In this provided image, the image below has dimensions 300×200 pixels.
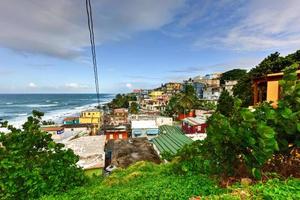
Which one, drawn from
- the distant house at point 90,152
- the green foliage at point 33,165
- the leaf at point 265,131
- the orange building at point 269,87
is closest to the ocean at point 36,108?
the distant house at point 90,152

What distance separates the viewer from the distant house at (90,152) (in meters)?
12.9

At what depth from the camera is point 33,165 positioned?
16.8 ft

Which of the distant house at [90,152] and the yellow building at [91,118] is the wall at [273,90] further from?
the yellow building at [91,118]

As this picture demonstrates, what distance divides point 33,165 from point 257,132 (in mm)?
4726

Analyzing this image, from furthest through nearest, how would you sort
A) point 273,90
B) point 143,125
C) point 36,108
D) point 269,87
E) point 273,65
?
point 36,108, point 143,125, point 273,65, point 269,87, point 273,90

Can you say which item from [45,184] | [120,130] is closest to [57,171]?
[45,184]

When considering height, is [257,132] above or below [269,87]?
below

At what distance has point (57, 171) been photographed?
5.21m

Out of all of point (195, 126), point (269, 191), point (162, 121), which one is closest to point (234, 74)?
point (162, 121)

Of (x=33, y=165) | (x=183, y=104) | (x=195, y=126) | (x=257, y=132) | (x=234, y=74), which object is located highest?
(x=234, y=74)

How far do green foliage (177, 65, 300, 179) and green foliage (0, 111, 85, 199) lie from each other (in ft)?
11.5

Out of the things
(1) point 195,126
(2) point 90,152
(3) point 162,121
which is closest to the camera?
(2) point 90,152

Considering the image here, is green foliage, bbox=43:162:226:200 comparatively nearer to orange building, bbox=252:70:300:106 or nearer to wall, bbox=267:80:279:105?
orange building, bbox=252:70:300:106

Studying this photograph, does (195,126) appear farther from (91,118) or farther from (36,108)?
Result: (36,108)
